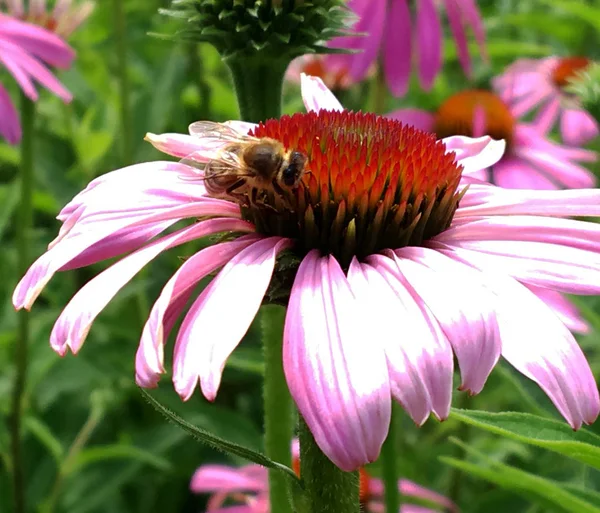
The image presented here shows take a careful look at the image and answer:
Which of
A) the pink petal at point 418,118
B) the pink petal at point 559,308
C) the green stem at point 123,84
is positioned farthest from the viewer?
the pink petal at point 418,118

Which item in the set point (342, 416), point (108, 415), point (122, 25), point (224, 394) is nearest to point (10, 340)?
point (108, 415)

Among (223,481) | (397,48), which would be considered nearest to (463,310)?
(223,481)

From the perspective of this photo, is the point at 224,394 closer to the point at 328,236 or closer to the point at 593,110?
the point at 593,110

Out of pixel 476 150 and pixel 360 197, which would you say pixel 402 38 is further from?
pixel 360 197

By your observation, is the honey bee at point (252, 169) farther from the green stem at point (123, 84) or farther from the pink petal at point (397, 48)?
the pink petal at point (397, 48)

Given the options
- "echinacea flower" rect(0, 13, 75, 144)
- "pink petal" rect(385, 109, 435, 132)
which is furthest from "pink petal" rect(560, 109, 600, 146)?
"echinacea flower" rect(0, 13, 75, 144)

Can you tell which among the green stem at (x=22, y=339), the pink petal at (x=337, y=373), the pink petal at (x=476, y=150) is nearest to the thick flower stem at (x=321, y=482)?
the pink petal at (x=337, y=373)

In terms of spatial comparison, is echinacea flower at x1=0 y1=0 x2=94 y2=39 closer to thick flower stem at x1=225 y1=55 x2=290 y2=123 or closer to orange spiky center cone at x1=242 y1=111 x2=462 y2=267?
thick flower stem at x1=225 y1=55 x2=290 y2=123
